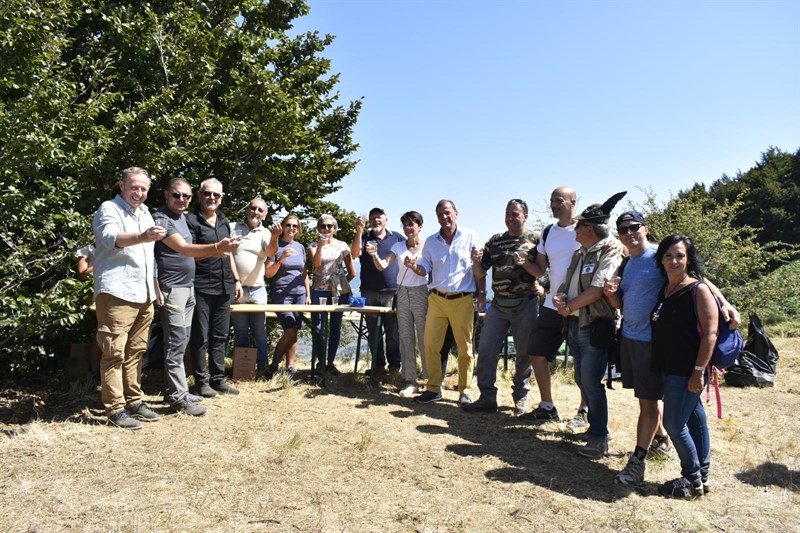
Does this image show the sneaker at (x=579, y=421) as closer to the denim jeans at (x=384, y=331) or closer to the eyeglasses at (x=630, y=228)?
the eyeglasses at (x=630, y=228)

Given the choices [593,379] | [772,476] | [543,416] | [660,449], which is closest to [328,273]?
[543,416]

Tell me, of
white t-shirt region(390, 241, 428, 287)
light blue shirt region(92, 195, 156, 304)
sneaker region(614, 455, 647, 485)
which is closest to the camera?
sneaker region(614, 455, 647, 485)

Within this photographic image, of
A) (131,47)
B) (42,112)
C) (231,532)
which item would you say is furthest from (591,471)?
(131,47)

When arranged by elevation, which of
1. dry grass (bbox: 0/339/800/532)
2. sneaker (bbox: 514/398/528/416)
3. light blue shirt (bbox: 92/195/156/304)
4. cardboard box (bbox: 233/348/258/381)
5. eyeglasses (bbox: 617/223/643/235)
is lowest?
dry grass (bbox: 0/339/800/532)

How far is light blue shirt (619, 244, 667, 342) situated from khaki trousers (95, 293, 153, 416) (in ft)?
12.2

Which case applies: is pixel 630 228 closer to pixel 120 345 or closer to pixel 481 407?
pixel 481 407

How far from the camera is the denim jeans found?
684 centimetres

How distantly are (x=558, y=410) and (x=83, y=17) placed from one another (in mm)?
7536

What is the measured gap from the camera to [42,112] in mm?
4914

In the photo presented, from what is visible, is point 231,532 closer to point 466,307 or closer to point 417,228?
point 466,307

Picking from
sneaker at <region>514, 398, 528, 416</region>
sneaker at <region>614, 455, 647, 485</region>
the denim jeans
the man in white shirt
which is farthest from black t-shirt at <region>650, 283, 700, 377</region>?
the denim jeans

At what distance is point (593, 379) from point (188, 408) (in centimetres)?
339

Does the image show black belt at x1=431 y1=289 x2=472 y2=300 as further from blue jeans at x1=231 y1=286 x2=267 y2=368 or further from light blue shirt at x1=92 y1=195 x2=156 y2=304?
light blue shirt at x1=92 y1=195 x2=156 y2=304

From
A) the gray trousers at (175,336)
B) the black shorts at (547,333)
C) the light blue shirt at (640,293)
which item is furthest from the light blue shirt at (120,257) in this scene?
the light blue shirt at (640,293)
